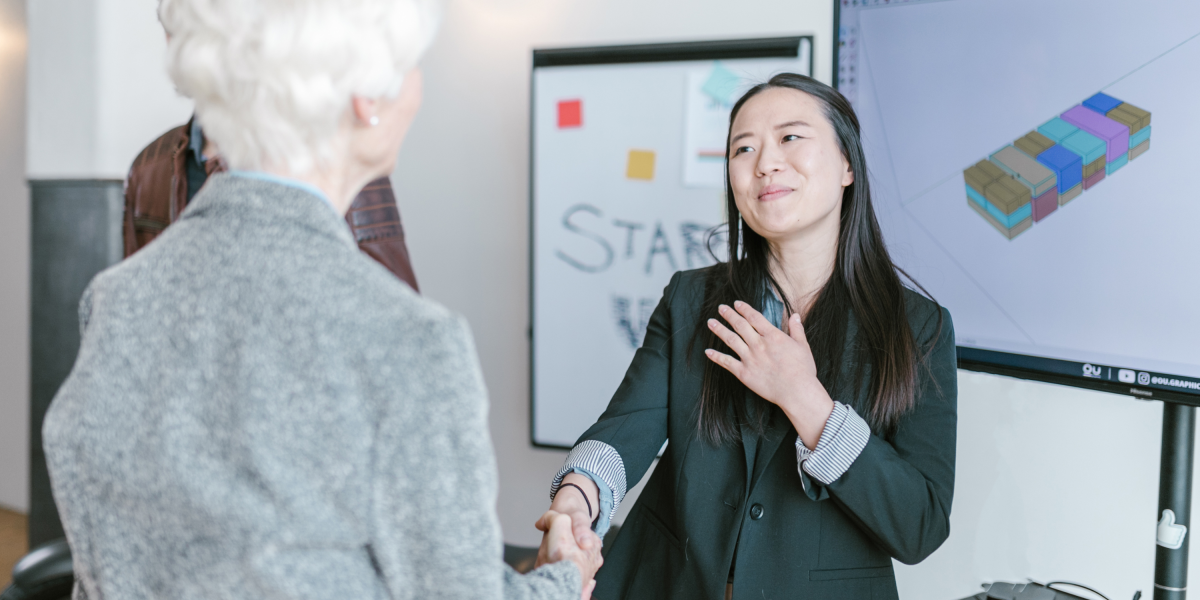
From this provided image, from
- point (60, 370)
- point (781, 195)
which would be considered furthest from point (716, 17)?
point (60, 370)

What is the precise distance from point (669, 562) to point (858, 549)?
0.98 feet

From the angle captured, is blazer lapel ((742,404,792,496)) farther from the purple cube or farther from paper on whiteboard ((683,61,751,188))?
paper on whiteboard ((683,61,751,188))

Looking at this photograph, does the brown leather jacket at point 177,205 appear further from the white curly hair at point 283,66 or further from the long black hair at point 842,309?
the white curly hair at point 283,66

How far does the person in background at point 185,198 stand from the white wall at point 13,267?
8.65ft

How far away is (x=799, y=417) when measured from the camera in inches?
49.6

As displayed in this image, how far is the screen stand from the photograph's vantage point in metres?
1.42

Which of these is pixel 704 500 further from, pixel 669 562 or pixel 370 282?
pixel 370 282

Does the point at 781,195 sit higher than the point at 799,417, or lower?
higher

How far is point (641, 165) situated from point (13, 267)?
119 inches

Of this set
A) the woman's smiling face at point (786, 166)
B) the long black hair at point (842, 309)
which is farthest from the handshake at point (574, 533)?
the woman's smiling face at point (786, 166)

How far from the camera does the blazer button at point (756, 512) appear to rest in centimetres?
134

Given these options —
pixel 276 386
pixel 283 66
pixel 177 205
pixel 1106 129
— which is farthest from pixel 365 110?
pixel 1106 129

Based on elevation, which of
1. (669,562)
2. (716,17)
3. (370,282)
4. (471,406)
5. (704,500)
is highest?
(716,17)

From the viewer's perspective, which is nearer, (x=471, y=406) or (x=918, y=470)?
(x=471, y=406)
